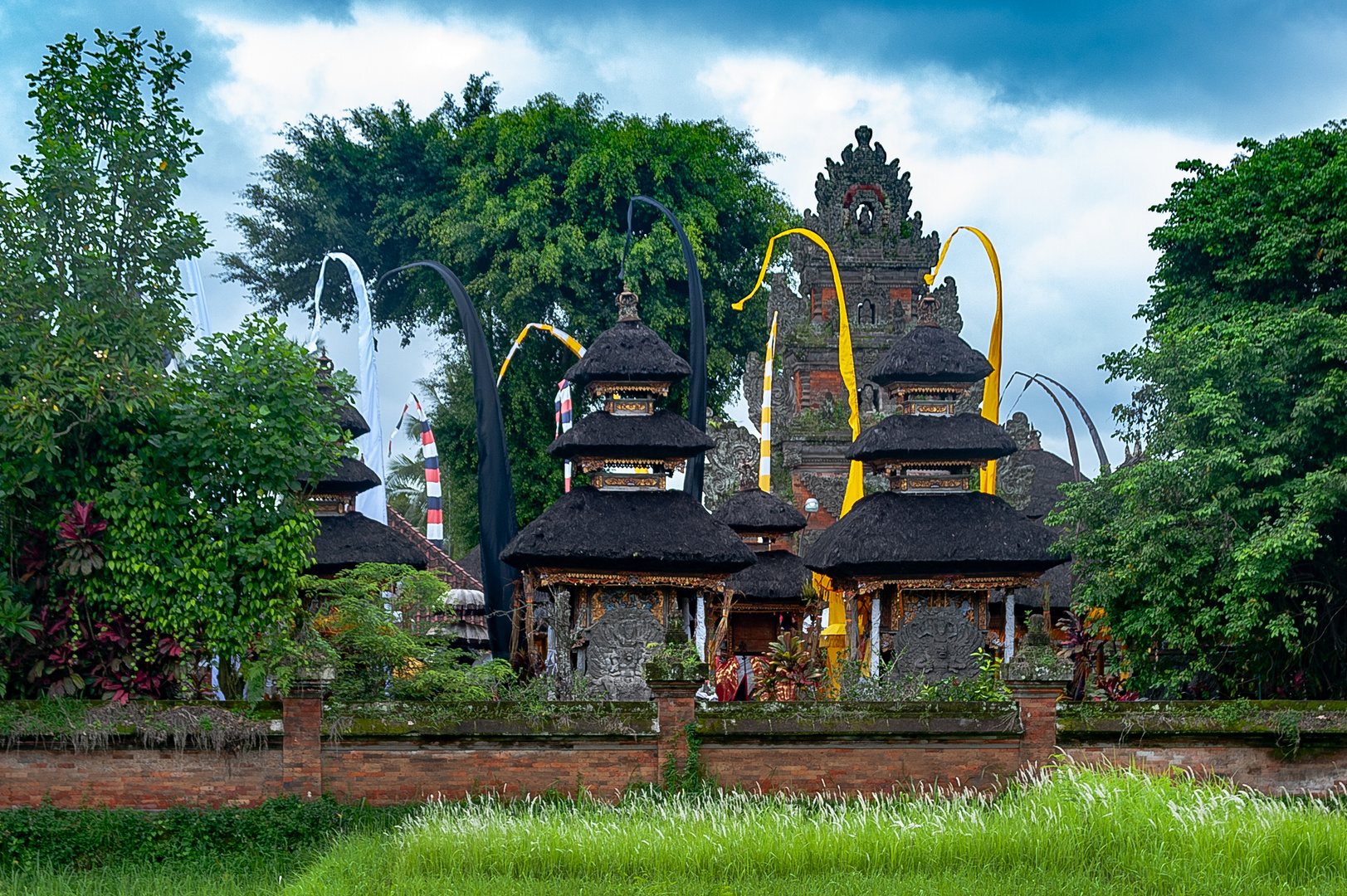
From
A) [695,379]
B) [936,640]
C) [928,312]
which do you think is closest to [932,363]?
[928,312]

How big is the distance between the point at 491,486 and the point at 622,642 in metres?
3.71

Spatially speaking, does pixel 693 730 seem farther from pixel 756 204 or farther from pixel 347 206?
pixel 347 206

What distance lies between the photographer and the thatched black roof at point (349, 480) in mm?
22469

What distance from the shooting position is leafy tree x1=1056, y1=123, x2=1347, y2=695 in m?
15.3

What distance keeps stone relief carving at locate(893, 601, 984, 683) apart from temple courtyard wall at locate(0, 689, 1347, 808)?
6321 mm

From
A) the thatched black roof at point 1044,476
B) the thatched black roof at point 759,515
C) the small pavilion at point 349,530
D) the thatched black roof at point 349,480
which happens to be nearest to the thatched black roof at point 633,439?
the small pavilion at point 349,530

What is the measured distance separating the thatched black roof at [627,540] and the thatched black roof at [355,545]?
9.65ft

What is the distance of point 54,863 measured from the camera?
39.7ft

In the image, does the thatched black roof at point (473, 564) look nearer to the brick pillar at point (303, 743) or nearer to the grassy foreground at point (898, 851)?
the brick pillar at point (303, 743)

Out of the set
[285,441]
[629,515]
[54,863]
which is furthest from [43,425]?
[629,515]

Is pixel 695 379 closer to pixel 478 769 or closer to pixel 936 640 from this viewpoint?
pixel 936 640

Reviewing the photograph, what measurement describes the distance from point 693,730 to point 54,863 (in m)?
6.27

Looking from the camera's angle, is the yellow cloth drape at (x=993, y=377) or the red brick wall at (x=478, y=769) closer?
the red brick wall at (x=478, y=769)

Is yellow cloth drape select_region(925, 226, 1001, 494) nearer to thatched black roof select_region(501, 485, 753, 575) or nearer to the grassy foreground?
thatched black roof select_region(501, 485, 753, 575)
